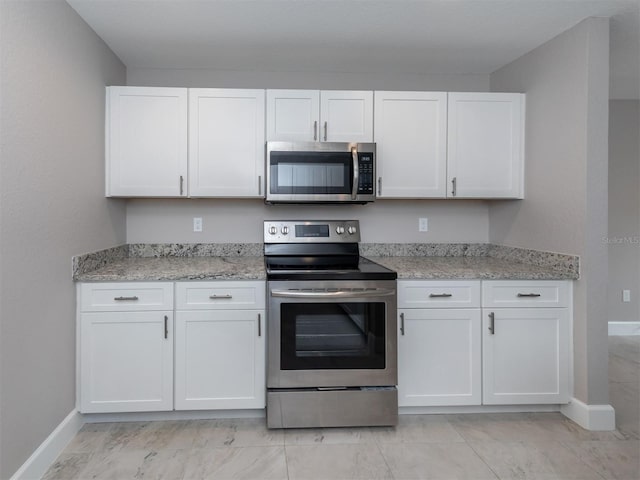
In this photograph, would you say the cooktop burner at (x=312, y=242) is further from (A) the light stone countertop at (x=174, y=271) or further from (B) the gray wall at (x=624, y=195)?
(B) the gray wall at (x=624, y=195)

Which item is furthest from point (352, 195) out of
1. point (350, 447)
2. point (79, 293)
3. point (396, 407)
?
point (79, 293)

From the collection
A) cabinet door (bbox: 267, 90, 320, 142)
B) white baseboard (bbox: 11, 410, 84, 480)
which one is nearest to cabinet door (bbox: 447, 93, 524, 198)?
cabinet door (bbox: 267, 90, 320, 142)

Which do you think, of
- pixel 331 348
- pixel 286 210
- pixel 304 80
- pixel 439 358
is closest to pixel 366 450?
pixel 331 348

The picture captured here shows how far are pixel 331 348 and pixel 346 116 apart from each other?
59.4 inches

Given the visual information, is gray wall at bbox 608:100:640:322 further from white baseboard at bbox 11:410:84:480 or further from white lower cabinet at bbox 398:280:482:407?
white baseboard at bbox 11:410:84:480

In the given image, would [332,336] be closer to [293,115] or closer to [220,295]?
[220,295]

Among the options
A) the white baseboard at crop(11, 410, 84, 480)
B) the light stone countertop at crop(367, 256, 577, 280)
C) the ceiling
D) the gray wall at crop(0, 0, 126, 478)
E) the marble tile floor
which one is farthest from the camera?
the light stone countertop at crop(367, 256, 577, 280)

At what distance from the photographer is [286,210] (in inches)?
129

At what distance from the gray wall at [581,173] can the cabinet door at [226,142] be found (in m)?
1.82

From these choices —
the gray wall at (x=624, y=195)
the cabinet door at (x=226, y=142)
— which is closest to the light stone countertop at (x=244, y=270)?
the cabinet door at (x=226, y=142)

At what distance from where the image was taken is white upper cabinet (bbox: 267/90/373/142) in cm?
290

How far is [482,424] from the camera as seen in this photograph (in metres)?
2.52

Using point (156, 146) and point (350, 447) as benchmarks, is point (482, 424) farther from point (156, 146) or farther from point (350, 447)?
point (156, 146)

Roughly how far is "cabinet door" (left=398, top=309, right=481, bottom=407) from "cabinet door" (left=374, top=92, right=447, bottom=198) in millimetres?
887
